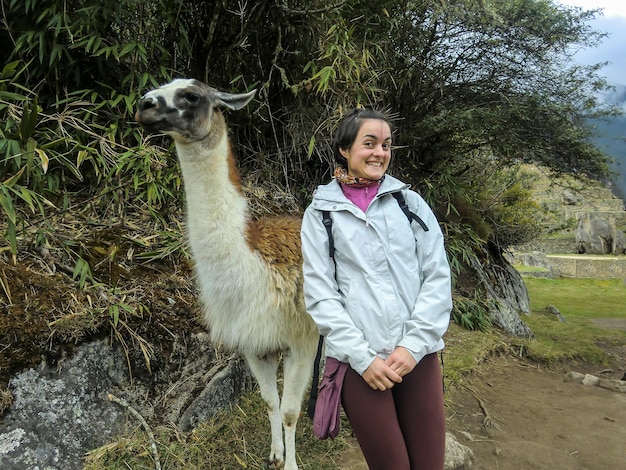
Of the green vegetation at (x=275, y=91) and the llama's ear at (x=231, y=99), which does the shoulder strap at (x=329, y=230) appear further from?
the green vegetation at (x=275, y=91)

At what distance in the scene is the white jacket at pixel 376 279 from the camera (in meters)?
1.41

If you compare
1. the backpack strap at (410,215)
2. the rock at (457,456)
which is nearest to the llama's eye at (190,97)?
the backpack strap at (410,215)

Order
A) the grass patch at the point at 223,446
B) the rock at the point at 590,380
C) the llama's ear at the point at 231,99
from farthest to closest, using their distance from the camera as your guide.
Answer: the rock at the point at 590,380 → the grass patch at the point at 223,446 → the llama's ear at the point at 231,99

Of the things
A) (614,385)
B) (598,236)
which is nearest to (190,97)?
(614,385)

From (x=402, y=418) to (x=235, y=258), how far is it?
3.06 ft

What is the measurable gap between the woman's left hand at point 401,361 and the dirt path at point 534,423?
132 cm

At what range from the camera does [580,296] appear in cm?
1009

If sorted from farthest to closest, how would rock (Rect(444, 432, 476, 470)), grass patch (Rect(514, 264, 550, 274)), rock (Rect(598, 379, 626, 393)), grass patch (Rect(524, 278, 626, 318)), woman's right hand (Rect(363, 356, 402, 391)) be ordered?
grass patch (Rect(514, 264, 550, 274))
grass patch (Rect(524, 278, 626, 318))
rock (Rect(598, 379, 626, 393))
rock (Rect(444, 432, 476, 470))
woman's right hand (Rect(363, 356, 402, 391))

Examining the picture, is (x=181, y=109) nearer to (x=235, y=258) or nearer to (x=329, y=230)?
(x=235, y=258)

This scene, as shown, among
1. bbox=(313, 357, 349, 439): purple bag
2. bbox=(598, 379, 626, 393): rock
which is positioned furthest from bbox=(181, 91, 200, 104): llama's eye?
bbox=(598, 379, 626, 393): rock

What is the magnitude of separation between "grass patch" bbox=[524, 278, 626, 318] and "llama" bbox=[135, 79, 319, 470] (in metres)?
6.73

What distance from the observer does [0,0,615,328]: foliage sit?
9.34 feet

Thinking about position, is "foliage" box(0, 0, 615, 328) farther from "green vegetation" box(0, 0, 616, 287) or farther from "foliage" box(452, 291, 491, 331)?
"foliage" box(452, 291, 491, 331)

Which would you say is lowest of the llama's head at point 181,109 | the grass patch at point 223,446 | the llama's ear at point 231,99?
the grass patch at point 223,446
